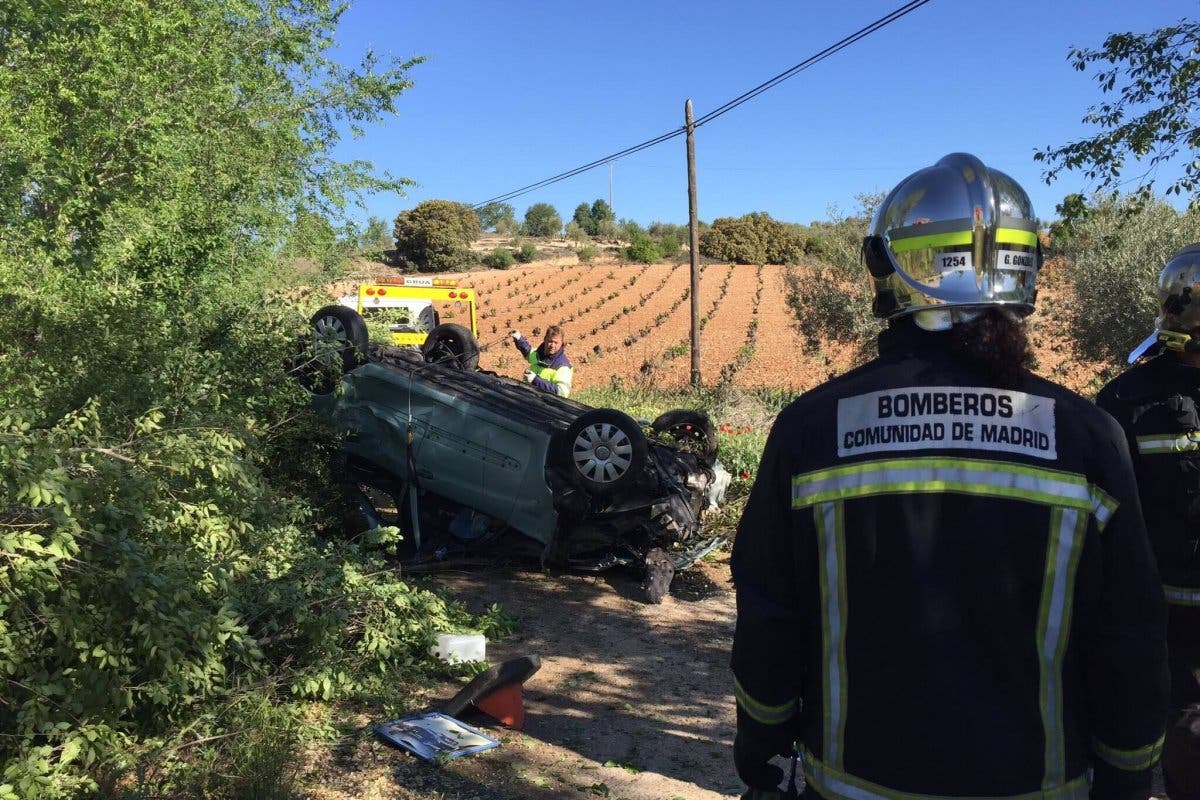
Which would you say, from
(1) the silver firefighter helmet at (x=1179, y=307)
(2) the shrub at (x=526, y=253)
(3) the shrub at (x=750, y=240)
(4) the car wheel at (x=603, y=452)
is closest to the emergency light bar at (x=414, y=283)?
(4) the car wheel at (x=603, y=452)

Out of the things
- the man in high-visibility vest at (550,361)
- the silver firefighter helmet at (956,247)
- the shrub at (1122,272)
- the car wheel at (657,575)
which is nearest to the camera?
the silver firefighter helmet at (956,247)

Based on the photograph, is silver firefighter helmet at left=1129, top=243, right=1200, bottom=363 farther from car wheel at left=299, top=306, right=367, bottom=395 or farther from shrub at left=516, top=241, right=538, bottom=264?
shrub at left=516, top=241, right=538, bottom=264

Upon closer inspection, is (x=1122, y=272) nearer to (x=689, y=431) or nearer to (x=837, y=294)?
(x=837, y=294)

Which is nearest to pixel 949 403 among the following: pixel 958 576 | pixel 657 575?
pixel 958 576

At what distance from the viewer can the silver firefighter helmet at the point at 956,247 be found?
1.65 m

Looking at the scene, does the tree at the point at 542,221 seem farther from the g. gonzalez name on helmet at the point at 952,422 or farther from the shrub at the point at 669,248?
the g. gonzalez name on helmet at the point at 952,422

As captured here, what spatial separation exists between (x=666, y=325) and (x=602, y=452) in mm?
30916

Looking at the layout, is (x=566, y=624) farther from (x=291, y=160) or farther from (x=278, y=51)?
(x=278, y=51)

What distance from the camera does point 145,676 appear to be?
11.5 feet

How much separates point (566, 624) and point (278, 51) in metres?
8.03

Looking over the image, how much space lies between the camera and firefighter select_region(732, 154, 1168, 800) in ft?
4.83

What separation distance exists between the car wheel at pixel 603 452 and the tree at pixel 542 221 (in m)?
77.3

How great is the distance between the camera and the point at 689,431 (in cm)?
755

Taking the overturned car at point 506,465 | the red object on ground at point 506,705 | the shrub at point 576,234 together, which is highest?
the shrub at point 576,234
